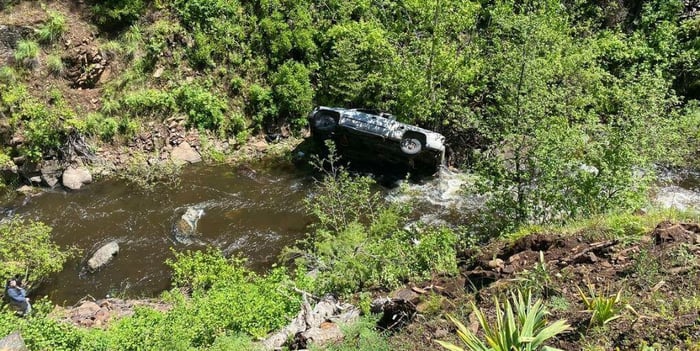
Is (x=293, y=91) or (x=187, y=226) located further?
(x=293, y=91)

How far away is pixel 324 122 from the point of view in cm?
1380

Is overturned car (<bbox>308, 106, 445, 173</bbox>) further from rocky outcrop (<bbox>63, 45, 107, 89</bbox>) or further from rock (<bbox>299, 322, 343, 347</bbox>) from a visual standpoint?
rock (<bbox>299, 322, 343, 347</bbox>)

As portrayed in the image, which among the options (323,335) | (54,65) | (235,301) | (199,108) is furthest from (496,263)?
(54,65)

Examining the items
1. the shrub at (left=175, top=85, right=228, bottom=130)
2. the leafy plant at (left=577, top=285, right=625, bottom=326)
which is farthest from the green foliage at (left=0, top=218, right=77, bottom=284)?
the leafy plant at (left=577, top=285, right=625, bottom=326)

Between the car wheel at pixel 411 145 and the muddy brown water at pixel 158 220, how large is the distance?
105 inches

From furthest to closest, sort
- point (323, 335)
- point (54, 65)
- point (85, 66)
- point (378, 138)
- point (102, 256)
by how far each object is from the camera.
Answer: point (85, 66) → point (54, 65) → point (378, 138) → point (102, 256) → point (323, 335)

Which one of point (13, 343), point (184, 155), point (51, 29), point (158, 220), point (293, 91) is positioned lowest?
point (158, 220)

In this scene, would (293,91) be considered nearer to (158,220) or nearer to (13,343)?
(158,220)

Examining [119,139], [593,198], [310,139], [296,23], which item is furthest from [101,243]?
[593,198]

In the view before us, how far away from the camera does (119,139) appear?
14477mm

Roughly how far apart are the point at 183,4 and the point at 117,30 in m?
2.09

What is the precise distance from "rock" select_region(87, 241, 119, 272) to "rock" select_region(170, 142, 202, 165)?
3.64 m

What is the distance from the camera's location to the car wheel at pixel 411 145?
12963mm

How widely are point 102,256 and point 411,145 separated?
298 inches
